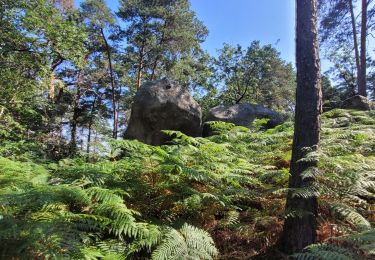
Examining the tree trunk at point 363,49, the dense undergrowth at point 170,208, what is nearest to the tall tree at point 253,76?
the tree trunk at point 363,49

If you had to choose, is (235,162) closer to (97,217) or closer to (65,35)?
(97,217)

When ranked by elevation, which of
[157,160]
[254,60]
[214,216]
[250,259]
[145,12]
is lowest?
[250,259]

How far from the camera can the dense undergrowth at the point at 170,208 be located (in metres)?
2.33

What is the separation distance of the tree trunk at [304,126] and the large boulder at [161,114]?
598 centimetres

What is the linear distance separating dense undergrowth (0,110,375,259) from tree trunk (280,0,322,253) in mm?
179

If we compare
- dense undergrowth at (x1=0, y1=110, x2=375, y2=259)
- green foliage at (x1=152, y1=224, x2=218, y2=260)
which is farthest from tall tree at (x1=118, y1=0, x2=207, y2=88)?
green foliage at (x1=152, y1=224, x2=218, y2=260)

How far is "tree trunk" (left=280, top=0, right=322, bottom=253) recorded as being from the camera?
3188 mm

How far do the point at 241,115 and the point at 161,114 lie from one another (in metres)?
2.87

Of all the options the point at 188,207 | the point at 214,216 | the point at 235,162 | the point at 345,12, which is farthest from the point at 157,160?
the point at 345,12

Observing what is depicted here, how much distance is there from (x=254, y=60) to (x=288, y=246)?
1598cm

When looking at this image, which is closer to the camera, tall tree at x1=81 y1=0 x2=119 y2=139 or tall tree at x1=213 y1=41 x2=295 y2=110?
tall tree at x1=81 y1=0 x2=119 y2=139

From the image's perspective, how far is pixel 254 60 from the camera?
18047mm

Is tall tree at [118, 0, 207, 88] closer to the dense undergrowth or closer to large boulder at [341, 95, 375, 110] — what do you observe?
large boulder at [341, 95, 375, 110]

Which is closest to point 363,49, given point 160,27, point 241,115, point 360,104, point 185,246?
point 360,104
